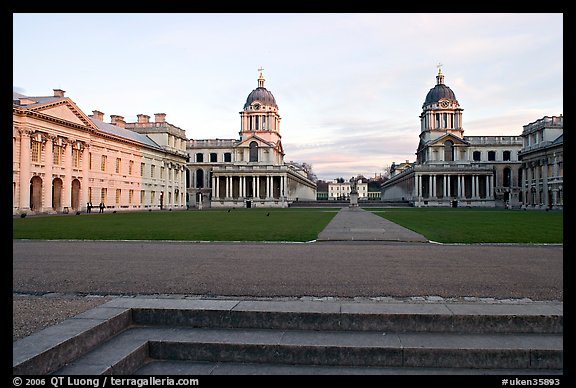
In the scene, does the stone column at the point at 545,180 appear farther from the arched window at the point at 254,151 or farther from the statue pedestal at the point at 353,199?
the arched window at the point at 254,151

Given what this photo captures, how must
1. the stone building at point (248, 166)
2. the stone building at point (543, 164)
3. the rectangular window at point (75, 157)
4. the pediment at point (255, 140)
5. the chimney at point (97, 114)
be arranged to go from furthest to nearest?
the pediment at point (255, 140), the stone building at point (248, 166), the chimney at point (97, 114), the stone building at point (543, 164), the rectangular window at point (75, 157)

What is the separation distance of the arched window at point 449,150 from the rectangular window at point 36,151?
85814 mm

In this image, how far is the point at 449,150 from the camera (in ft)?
343

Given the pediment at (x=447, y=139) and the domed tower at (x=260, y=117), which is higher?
the domed tower at (x=260, y=117)

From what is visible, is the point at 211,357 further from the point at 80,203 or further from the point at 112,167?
the point at 112,167

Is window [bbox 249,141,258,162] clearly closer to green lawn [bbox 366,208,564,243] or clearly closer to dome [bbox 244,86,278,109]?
dome [bbox 244,86,278,109]

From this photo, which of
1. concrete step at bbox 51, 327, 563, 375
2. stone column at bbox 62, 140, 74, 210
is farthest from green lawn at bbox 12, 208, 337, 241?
stone column at bbox 62, 140, 74, 210

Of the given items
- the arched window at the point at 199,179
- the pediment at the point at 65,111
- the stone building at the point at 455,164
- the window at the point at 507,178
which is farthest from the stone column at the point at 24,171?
the window at the point at 507,178

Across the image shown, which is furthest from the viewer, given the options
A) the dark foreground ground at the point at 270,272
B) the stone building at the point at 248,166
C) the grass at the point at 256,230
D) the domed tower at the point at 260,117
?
the domed tower at the point at 260,117

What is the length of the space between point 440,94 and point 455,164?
19.1m

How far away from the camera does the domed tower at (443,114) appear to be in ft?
352

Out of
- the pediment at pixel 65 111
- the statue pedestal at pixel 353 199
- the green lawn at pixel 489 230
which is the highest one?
the pediment at pixel 65 111
